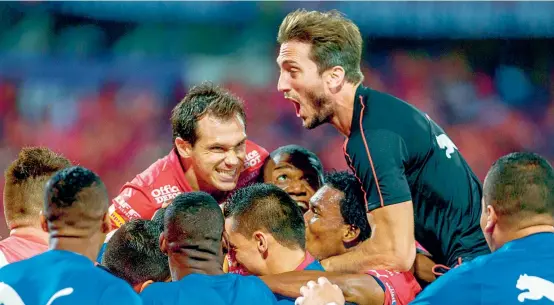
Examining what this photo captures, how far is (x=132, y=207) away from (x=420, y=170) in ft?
5.73

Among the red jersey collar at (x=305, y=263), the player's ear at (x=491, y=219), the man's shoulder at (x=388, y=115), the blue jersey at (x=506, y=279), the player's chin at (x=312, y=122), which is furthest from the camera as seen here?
the player's chin at (x=312, y=122)

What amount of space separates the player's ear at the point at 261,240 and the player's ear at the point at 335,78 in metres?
0.95

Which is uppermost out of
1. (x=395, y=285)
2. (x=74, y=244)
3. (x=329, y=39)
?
(x=329, y=39)

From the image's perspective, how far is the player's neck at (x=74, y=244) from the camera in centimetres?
275

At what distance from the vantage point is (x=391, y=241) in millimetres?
3633

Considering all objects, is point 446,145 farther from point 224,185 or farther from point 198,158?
point 198,158

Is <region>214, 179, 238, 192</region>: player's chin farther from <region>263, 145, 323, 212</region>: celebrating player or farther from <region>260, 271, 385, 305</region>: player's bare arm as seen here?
<region>260, 271, 385, 305</region>: player's bare arm

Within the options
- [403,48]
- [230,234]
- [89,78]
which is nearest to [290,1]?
[403,48]

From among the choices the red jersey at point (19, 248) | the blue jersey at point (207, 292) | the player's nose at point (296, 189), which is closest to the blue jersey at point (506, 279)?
the blue jersey at point (207, 292)

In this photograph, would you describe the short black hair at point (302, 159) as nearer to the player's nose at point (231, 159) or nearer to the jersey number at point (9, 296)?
the player's nose at point (231, 159)

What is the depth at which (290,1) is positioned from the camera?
31.4ft

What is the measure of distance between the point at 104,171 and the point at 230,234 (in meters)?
6.68

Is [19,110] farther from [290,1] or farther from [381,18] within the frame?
[381,18]

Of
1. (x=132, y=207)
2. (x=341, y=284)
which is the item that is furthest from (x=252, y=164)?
(x=341, y=284)
